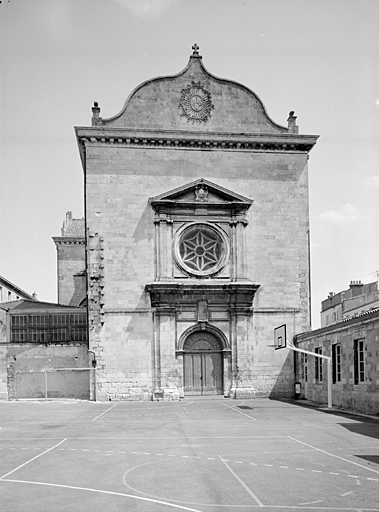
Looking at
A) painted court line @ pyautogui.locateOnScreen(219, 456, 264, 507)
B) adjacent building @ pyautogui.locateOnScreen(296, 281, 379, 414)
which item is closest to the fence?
adjacent building @ pyautogui.locateOnScreen(296, 281, 379, 414)

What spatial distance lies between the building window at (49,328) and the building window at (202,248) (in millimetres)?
7364

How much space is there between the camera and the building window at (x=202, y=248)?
34562 millimetres

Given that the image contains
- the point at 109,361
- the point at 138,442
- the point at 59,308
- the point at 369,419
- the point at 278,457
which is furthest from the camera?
the point at 59,308

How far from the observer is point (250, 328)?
112 feet

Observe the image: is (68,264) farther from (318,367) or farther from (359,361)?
(359,361)

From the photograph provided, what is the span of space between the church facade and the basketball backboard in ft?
7.66

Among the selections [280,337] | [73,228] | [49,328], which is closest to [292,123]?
[280,337]

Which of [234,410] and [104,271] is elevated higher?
[104,271]

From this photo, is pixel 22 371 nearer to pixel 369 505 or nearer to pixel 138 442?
pixel 138 442

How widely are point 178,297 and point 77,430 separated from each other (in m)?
14.3

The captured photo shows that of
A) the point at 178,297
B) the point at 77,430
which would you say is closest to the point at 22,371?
the point at 178,297

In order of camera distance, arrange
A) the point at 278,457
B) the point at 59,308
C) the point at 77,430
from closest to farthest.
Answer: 1. the point at 278,457
2. the point at 77,430
3. the point at 59,308

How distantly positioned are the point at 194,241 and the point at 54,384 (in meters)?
10.9

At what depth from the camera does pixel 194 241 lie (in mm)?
34906
